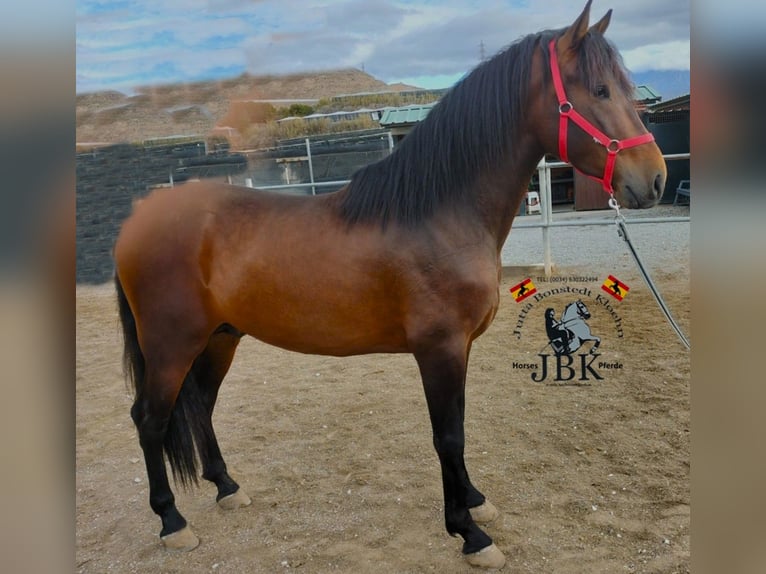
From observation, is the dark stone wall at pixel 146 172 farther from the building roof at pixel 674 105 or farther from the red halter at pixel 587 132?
the building roof at pixel 674 105

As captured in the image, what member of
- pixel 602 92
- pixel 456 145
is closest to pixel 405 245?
pixel 456 145

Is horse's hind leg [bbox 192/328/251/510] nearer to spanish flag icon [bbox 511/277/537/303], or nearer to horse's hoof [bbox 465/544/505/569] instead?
horse's hoof [bbox 465/544/505/569]

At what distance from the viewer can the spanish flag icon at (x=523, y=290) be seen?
8.66ft

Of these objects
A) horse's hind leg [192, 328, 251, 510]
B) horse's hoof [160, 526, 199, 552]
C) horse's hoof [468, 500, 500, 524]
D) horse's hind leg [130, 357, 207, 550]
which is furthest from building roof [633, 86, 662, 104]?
horse's hoof [160, 526, 199, 552]

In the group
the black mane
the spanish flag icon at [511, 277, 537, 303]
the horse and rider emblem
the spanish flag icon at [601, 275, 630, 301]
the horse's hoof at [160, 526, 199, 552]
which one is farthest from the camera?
the spanish flag icon at [511, 277, 537, 303]

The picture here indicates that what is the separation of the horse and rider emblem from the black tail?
1.62 metres

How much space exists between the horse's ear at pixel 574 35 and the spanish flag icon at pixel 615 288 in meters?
1.24

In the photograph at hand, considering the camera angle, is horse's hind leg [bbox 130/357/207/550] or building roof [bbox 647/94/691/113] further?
horse's hind leg [bbox 130/357/207/550]

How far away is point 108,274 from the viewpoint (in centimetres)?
218

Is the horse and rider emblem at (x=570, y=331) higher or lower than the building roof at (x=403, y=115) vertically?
lower

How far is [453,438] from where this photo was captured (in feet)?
Result: 6.27

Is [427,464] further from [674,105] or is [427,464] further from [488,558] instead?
[674,105]

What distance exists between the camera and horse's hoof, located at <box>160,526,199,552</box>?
2121 mm

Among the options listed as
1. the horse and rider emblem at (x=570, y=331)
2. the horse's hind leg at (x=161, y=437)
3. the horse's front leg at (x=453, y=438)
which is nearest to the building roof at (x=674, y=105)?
the horse and rider emblem at (x=570, y=331)
